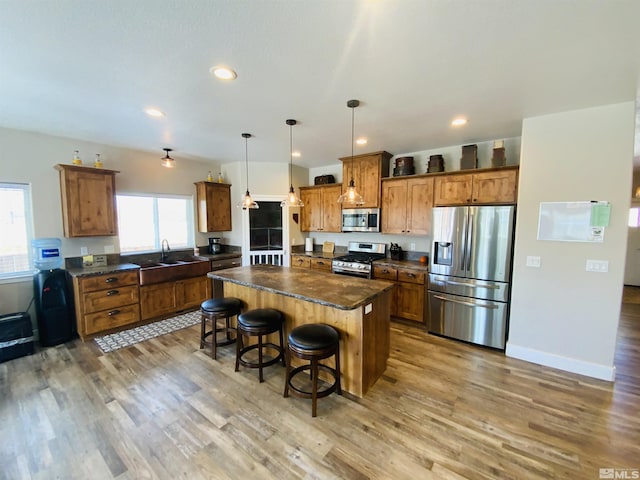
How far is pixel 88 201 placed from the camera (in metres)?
3.75

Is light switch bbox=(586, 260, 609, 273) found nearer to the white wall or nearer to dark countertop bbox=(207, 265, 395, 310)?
the white wall

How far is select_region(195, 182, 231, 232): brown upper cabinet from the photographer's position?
5.07m

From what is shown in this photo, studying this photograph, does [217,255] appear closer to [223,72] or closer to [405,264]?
[405,264]

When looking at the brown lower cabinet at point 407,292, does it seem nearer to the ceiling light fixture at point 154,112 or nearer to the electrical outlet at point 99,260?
the ceiling light fixture at point 154,112

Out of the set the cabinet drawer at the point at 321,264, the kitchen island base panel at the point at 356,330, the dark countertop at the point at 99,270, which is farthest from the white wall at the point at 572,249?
the dark countertop at the point at 99,270

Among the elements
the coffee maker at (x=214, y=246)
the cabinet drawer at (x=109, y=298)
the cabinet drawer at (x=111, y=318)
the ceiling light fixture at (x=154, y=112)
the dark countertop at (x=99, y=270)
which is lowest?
the cabinet drawer at (x=111, y=318)

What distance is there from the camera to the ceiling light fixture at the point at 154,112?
108 inches

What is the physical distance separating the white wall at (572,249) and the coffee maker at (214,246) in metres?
4.97

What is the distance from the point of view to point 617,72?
200 cm

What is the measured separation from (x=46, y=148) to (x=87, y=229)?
1.18m

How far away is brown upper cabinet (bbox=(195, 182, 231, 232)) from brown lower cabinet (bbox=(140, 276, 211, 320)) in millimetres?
1095

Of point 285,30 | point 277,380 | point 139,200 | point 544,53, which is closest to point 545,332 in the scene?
point 544,53

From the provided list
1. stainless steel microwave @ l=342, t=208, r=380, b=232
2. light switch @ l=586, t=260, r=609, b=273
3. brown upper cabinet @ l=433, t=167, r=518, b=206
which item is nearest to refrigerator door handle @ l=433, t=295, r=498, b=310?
light switch @ l=586, t=260, r=609, b=273

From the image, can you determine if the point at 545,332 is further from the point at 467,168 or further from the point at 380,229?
the point at 380,229
